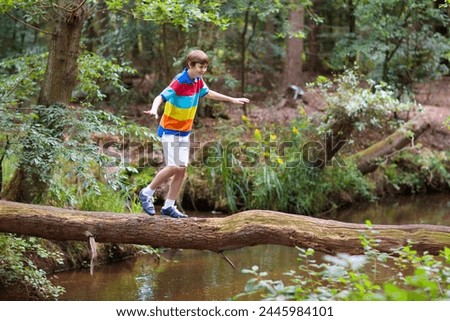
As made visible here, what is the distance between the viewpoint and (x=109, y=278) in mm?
8555

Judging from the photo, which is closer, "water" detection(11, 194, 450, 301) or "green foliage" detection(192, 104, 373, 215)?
"water" detection(11, 194, 450, 301)

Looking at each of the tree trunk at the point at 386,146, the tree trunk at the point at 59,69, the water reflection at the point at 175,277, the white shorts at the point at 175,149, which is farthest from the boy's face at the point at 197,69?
the tree trunk at the point at 386,146

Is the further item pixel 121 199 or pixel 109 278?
pixel 121 199

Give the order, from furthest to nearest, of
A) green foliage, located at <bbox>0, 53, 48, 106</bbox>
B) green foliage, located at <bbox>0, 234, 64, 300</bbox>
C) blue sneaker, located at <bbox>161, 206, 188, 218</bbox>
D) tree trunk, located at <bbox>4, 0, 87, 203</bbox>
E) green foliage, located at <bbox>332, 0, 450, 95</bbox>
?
green foliage, located at <bbox>332, 0, 450, 95</bbox> → green foliage, located at <bbox>0, 53, 48, 106</bbox> → tree trunk, located at <bbox>4, 0, 87, 203</bbox> → green foliage, located at <bbox>0, 234, 64, 300</bbox> → blue sneaker, located at <bbox>161, 206, 188, 218</bbox>

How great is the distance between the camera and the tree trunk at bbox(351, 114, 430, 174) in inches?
Result: 543

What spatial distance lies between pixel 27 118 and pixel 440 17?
1124cm

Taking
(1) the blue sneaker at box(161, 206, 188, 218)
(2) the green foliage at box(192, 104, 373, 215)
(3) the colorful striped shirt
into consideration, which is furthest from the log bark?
(2) the green foliage at box(192, 104, 373, 215)

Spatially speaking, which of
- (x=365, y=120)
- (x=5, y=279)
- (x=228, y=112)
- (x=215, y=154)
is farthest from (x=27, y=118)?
(x=228, y=112)

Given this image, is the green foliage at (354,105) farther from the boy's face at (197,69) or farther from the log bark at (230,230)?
the boy's face at (197,69)

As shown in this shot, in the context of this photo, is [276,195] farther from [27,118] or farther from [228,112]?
[27,118]

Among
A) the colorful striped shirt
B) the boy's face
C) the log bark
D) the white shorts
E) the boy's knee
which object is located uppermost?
the boy's face

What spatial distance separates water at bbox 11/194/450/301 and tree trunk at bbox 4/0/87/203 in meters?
1.19

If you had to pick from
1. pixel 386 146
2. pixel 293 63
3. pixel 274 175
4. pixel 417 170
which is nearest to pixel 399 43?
pixel 293 63

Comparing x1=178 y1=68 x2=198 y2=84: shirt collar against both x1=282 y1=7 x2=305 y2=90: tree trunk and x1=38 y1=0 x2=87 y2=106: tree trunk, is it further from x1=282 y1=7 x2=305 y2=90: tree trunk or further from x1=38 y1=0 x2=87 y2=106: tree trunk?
x1=282 y1=7 x2=305 y2=90: tree trunk
